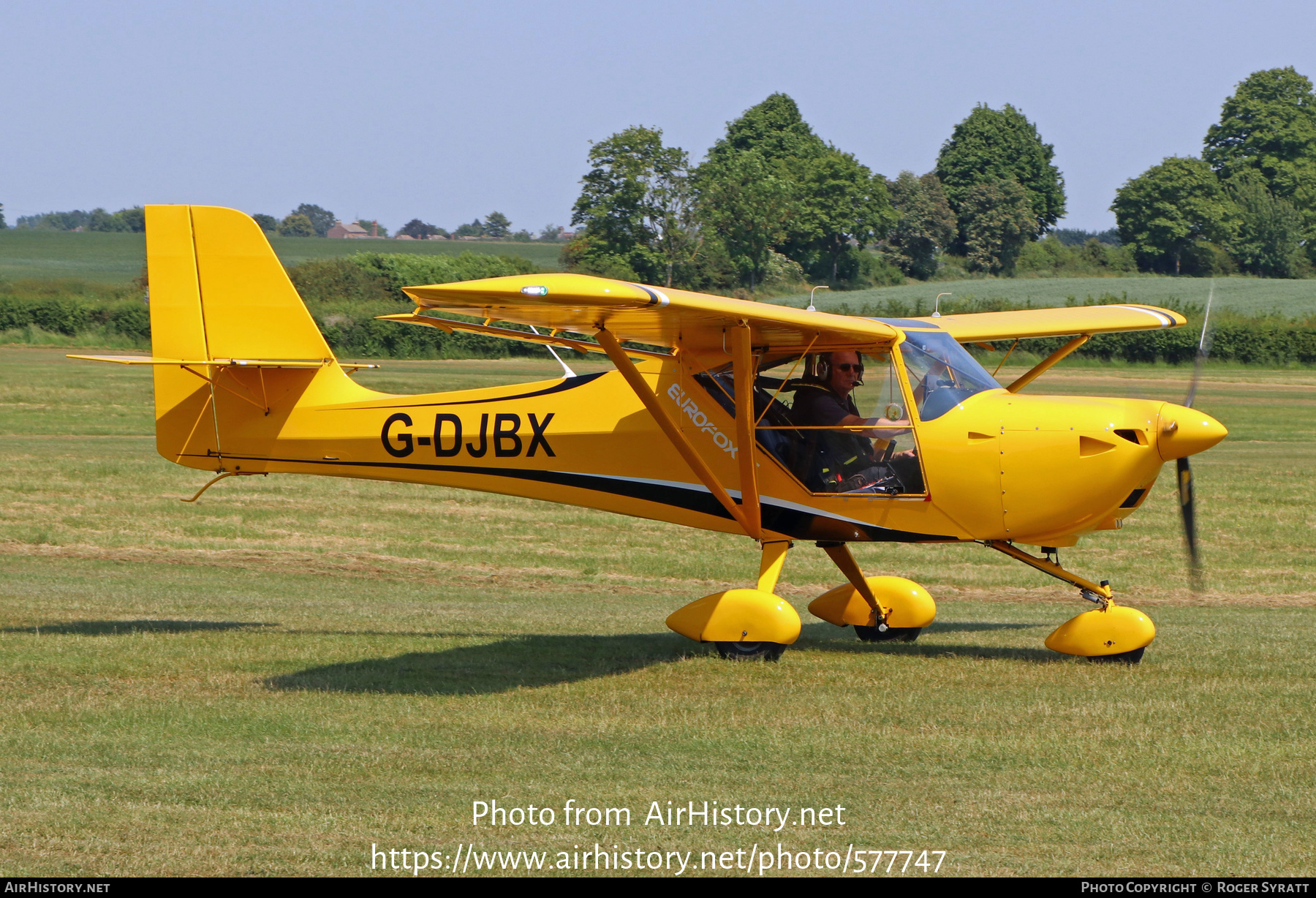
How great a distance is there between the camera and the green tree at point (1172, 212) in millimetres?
106875

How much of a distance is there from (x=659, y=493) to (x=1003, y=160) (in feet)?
408

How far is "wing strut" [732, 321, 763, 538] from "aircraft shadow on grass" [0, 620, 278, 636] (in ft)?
15.4

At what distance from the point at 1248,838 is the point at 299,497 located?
60.8ft

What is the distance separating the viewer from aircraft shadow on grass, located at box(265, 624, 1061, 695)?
364 inches

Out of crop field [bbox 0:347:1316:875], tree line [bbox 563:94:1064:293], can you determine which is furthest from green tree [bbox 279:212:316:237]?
crop field [bbox 0:347:1316:875]

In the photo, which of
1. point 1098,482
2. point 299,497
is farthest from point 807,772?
point 299,497

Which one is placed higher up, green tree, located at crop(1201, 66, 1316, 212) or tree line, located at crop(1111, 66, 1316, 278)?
green tree, located at crop(1201, 66, 1316, 212)

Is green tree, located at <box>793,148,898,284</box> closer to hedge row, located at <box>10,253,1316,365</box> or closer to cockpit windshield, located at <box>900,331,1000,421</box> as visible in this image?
hedge row, located at <box>10,253,1316,365</box>

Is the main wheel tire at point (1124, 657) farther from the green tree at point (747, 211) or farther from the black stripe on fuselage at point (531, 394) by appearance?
the green tree at point (747, 211)

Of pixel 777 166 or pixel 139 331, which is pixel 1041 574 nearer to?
pixel 139 331

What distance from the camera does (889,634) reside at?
37.0 ft

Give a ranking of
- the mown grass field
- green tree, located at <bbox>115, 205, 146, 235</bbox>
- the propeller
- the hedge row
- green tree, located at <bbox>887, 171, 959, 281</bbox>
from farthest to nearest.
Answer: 1. green tree, located at <bbox>115, 205, 146, 235</bbox>
2. green tree, located at <bbox>887, 171, 959, 281</bbox>
3. the mown grass field
4. the hedge row
5. the propeller

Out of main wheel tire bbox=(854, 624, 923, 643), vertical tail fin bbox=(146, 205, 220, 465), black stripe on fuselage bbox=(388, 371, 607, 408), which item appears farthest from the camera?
main wheel tire bbox=(854, 624, 923, 643)

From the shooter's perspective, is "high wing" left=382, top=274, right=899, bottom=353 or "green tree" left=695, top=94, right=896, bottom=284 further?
"green tree" left=695, top=94, right=896, bottom=284
